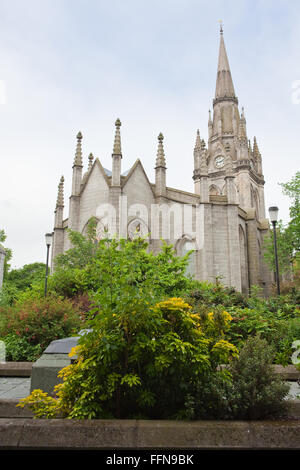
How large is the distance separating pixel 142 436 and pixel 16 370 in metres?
5.53

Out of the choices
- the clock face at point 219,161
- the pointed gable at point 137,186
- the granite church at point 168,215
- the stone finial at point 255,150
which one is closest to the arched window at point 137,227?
the granite church at point 168,215

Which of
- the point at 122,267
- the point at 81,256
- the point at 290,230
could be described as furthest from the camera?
the point at 290,230

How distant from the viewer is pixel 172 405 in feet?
13.5

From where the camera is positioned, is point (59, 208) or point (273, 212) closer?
point (273, 212)

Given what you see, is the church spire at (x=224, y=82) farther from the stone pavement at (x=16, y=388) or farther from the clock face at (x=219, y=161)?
the stone pavement at (x=16, y=388)

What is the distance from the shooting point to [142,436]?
360 cm

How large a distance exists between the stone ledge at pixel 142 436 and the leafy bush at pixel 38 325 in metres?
5.58

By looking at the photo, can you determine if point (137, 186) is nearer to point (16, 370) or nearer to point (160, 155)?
point (160, 155)

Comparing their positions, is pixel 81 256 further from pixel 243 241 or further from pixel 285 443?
pixel 285 443

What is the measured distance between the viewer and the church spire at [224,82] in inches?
2163

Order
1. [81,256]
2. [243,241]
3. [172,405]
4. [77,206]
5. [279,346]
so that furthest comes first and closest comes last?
1. [243,241]
2. [77,206]
3. [81,256]
4. [279,346]
5. [172,405]

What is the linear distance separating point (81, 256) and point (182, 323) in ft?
54.4

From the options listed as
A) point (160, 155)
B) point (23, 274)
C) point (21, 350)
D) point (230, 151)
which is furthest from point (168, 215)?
point (23, 274)
